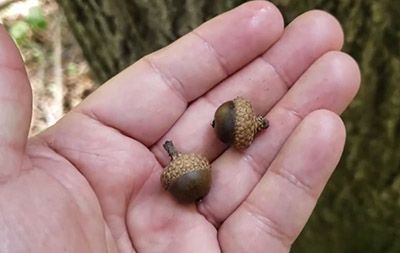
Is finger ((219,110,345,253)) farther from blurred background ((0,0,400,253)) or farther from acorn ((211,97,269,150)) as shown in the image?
blurred background ((0,0,400,253))

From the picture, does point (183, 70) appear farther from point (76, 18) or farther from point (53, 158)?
point (76, 18)

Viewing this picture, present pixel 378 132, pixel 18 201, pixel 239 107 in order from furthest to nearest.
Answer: pixel 378 132 → pixel 239 107 → pixel 18 201

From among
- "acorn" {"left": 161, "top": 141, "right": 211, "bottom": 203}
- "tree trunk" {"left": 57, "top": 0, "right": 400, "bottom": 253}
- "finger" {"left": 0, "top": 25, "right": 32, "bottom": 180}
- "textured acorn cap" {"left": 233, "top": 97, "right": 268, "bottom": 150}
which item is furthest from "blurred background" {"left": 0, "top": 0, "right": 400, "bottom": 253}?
"finger" {"left": 0, "top": 25, "right": 32, "bottom": 180}

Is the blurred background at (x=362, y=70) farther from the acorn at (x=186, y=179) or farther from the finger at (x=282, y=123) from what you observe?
the acorn at (x=186, y=179)

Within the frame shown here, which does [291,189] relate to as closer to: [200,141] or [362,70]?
[200,141]

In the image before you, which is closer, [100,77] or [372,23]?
[372,23]

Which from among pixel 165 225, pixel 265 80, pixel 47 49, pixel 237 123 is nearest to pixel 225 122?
pixel 237 123

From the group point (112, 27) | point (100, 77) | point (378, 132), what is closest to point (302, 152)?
point (378, 132)
